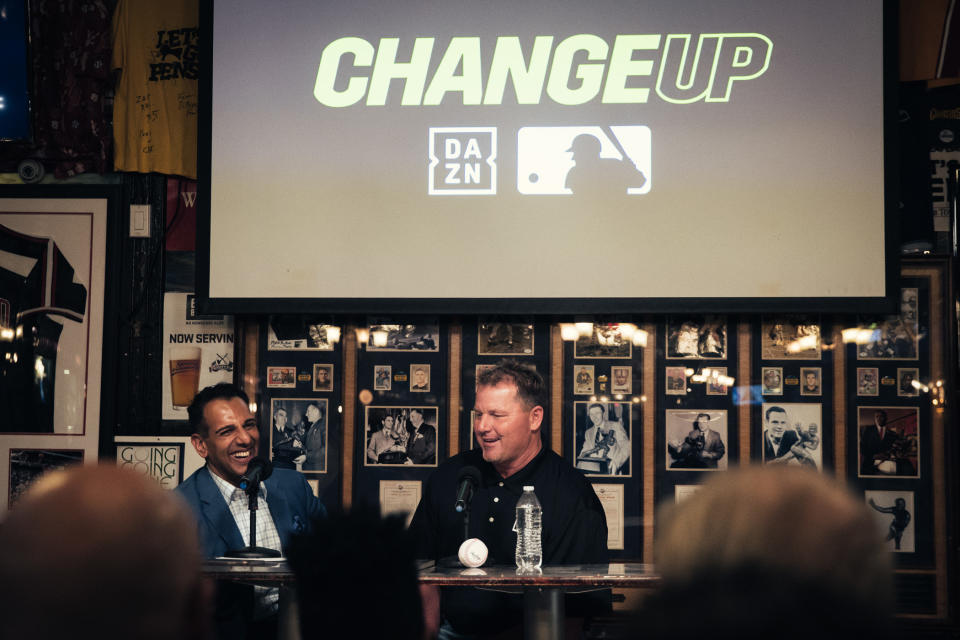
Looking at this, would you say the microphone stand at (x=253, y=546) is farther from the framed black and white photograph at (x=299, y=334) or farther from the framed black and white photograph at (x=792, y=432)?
the framed black and white photograph at (x=792, y=432)

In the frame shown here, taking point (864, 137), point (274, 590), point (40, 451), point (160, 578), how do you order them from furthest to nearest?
point (40, 451) < point (864, 137) < point (274, 590) < point (160, 578)

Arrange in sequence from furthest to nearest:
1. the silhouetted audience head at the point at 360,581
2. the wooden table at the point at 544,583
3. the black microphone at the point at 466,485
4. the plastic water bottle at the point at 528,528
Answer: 1. the plastic water bottle at the point at 528,528
2. the black microphone at the point at 466,485
3. the wooden table at the point at 544,583
4. the silhouetted audience head at the point at 360,581

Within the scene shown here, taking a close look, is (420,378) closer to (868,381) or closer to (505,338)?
(505,338)

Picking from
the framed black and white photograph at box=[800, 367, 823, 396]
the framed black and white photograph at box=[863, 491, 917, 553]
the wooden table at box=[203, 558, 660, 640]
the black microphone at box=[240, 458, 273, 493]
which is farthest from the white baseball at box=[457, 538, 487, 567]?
the framed black and white photograph at box=[863, 491, 917, 553]

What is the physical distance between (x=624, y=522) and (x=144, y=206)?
8.87ft

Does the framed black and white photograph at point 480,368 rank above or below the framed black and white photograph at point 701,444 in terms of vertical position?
above

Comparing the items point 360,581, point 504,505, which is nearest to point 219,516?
point 504,505

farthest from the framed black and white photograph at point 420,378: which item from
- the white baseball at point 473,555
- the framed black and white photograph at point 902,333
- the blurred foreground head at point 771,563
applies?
the blurred foreground head at point 771,563

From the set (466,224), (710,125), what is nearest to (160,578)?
(466,224)

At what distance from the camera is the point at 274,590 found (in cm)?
347

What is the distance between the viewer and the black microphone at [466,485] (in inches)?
126

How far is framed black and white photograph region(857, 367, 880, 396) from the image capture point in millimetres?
4211

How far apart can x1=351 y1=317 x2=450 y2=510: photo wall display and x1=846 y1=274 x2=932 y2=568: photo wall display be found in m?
1.84

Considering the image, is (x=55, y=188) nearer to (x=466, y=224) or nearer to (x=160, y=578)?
(x=466, y=224)
